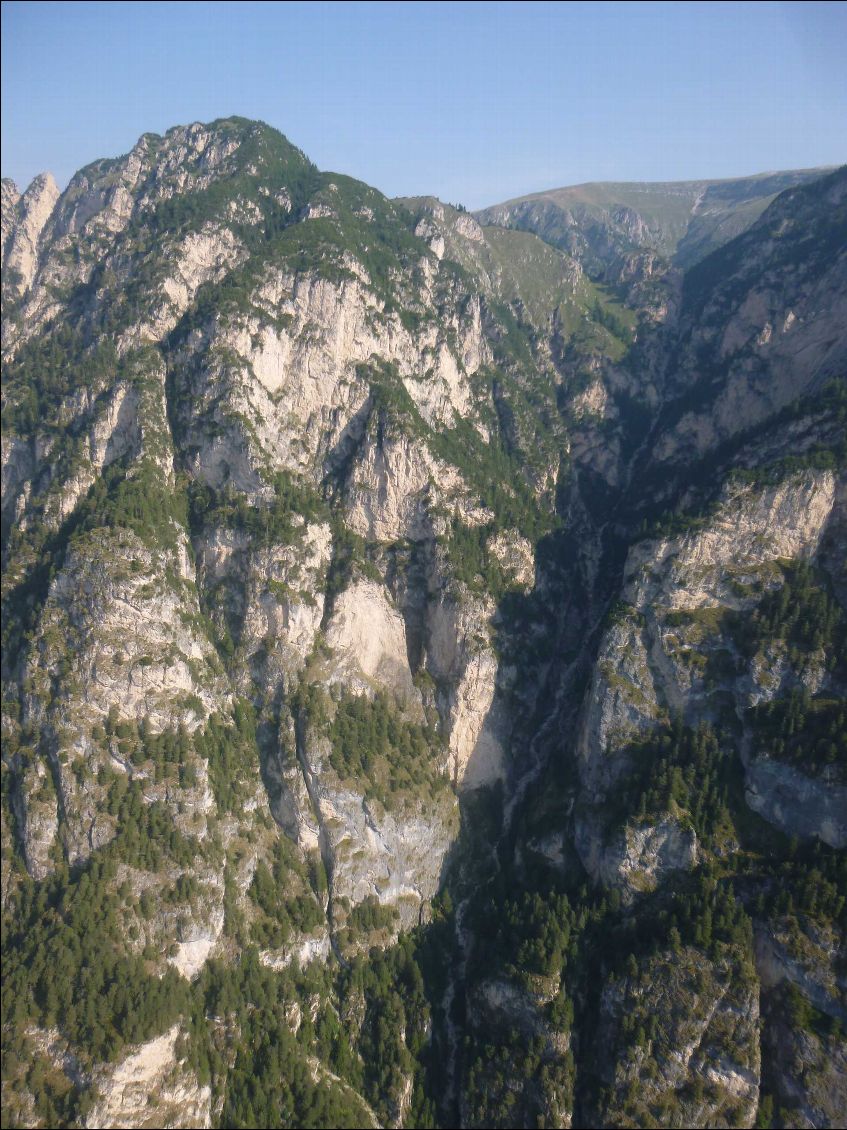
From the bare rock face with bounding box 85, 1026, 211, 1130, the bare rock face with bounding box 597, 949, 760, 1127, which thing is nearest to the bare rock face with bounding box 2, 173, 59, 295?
the bare rock face with bounding box 85, 1026, 211, 1130

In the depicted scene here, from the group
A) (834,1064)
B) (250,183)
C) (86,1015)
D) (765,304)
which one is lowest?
(834,1064)

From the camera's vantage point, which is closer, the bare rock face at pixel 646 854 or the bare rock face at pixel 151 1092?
the bare rock face at pixel 151 1092

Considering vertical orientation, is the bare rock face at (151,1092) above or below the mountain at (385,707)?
below

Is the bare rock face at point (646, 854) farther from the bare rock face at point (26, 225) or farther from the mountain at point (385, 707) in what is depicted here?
the bare rock face at point (26, 225)

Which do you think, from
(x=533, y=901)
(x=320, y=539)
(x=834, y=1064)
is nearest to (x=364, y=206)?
(x=320, y=539)

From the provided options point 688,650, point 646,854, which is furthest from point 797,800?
point 688,650

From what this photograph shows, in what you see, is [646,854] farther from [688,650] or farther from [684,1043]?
[688,650]

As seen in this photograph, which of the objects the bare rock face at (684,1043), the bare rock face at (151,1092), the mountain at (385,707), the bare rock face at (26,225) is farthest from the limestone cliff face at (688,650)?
the bare rock face at (26,225)

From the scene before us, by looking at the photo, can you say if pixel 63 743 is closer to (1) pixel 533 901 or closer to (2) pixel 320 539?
(2) pixel 320 539

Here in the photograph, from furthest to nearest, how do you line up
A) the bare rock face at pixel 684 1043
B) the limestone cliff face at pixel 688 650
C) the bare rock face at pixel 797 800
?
the limestone cliff face at pixel 688 650
the bare rock face at pixel 797 800
the bare rock face at pixel 684 1043
